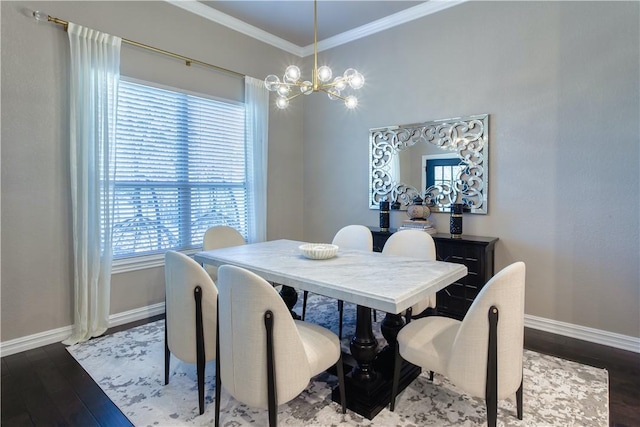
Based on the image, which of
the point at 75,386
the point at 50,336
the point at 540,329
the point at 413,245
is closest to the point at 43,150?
the point at 50,336

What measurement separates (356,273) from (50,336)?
2.57 meters

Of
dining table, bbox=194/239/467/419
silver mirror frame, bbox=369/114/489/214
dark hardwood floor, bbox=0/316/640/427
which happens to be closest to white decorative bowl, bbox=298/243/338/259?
dining table, bbox=194/239/467/419

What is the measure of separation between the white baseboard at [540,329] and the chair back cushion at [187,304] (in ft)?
5.06

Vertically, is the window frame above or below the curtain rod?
below

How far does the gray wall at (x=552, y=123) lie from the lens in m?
2.69

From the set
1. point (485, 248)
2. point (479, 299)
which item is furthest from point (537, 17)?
point (479, 299)

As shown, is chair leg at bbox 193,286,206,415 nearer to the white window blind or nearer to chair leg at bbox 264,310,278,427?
chair leg at bbox 264,310,278,427

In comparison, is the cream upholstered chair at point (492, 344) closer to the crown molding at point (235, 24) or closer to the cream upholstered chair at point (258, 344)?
the cream upholstered chair at point (258, 344)

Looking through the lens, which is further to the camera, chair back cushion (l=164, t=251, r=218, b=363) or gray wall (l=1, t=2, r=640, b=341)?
gray wall (l=1, t=2, r=640, b=341)

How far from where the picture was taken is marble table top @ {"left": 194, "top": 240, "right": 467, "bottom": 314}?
165cm

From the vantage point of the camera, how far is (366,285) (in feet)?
5.76

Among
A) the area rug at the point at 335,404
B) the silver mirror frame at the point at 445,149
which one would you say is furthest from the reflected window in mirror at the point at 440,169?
the area rug at the point at 335,404

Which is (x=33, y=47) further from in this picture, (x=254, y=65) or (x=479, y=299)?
(x=479, y=299)

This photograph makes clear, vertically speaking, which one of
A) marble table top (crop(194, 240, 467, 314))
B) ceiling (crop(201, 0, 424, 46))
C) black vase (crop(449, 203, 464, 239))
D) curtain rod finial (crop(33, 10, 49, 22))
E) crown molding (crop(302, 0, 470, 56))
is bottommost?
marble table top (crop(194, 240, 467, 314))
